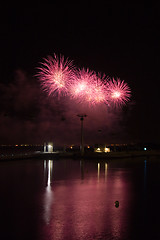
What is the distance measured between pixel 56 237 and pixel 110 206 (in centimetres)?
364

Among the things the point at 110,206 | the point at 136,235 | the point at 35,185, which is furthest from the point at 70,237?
the point at 35,185

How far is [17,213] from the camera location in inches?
340

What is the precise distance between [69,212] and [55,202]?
158 cm

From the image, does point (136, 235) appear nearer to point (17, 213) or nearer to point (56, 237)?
point (56, 237)

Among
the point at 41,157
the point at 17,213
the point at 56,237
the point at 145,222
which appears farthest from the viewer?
the point at 41,157

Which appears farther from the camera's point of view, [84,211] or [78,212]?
[84,211]

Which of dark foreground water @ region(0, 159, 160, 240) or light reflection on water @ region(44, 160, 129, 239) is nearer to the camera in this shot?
dark foreground water @ region(0, 159, 160, 240)

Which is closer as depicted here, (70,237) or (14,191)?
(70,237)

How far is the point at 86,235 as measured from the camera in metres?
6.62

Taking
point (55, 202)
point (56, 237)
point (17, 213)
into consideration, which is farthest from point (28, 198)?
point (56, 237)

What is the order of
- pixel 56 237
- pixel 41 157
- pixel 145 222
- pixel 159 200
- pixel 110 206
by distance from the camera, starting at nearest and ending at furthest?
1. pixel 56 237
2. pixel 145 222
3. pixel 110 206
4. pixel 159 200
5. pixel 41 157

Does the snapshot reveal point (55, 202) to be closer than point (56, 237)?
No

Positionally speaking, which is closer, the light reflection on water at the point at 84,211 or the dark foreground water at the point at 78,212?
the dark foreground water at the point at 78,212

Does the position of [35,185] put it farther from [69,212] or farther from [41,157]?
[41,157]
